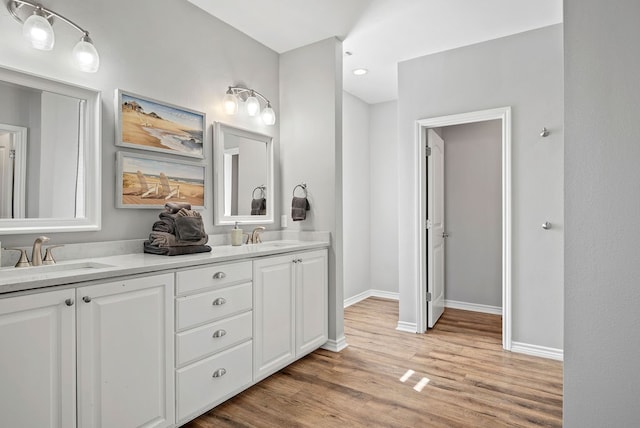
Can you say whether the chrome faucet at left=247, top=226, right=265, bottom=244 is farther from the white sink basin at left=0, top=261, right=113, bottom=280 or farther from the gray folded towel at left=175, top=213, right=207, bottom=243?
the white sink basin at left=0, top=261, right=113, bottom=280

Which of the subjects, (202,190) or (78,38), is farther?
(202,190)

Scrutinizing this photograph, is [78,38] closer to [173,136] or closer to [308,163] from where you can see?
[173,136]

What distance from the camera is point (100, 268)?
1758mm

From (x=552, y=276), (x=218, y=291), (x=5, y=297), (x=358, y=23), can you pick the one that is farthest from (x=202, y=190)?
(x=552, y=276)

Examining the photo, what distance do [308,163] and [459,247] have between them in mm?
2295

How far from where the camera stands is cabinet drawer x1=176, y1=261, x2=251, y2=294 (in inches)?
75.7

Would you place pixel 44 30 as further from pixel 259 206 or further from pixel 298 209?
pixel 298 209

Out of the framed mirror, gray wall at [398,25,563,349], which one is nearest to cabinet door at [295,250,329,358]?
the framed mirror

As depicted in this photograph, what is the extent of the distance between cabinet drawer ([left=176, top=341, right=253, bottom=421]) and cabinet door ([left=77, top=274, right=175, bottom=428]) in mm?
73

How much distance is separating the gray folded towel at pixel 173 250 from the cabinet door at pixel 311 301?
2.48ft

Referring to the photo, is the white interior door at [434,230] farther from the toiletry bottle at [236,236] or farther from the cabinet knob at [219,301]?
the cabinet knob at [219,301]

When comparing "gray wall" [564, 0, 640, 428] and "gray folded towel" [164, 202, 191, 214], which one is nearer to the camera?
"gray wall" [564, 0, 640, 428]

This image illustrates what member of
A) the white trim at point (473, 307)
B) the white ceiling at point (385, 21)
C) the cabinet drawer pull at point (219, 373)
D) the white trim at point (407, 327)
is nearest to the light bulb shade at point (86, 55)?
the white ceiling at point (385, 21)

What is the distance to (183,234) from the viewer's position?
215 cm
